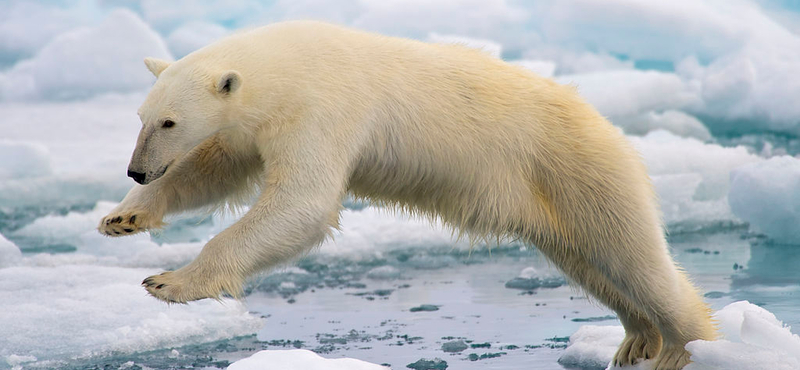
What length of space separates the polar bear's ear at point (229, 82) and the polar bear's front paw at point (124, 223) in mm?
728

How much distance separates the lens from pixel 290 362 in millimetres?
3703

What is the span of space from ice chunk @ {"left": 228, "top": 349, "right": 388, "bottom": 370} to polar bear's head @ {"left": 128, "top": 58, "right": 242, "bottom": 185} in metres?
1.04

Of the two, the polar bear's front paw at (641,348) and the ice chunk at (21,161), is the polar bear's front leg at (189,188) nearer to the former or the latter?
the polar bear's front paw at (641,348)

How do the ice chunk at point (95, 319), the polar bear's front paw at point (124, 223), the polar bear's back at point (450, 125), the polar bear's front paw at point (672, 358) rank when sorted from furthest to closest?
the ice chunk at point (95, 319) < the polar bear's front paw at point (672, 358) < the polar bear's front paw at point (124, 223) < the polar bear's back at point (450, 125)

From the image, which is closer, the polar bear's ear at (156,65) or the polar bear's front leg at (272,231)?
the polar bear's front leg at (272,231)

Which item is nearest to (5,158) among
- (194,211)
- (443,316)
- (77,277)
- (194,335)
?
(77,277)

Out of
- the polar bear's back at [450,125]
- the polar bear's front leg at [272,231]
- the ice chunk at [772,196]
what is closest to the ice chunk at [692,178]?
the ice chunk at [772,196]

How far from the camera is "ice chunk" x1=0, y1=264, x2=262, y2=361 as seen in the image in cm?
531

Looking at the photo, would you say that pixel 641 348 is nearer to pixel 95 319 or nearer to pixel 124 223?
pixel 124 223

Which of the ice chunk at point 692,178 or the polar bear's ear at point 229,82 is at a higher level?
the ice chunk at point 692,178

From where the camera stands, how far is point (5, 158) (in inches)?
483

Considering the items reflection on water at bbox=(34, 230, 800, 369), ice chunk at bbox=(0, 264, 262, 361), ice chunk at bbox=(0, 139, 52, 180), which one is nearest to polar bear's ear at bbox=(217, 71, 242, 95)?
reflection on water at bbox=(34, 230, 800, 369)

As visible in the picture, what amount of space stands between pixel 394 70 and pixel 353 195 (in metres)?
0.63

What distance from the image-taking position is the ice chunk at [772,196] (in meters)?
7.94
